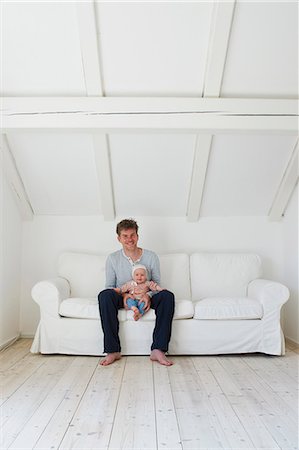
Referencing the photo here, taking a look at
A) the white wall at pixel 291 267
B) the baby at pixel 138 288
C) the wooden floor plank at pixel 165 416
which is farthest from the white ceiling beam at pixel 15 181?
the white wall at pixel 291 267

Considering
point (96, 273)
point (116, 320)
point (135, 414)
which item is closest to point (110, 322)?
point (116, 320)

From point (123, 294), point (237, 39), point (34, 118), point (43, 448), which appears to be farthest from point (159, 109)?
point (43, 448)

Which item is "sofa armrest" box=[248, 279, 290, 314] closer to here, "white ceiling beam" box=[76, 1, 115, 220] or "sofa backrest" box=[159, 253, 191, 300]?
"sofa backrest" box=[159, 253, 191, 300]

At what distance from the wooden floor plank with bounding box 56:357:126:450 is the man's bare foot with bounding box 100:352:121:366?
378mm

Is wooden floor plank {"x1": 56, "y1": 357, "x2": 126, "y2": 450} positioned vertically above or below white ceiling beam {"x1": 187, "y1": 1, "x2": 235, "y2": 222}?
below

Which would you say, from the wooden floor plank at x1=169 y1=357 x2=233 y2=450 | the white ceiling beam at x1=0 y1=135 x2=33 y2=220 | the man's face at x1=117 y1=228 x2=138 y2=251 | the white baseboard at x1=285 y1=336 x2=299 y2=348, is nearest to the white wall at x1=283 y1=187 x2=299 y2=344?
the white baseboard at x1=285 y1=336 x2=299 y2=348

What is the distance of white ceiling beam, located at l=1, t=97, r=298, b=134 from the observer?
2986 mm

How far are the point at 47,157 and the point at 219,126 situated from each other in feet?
4.91

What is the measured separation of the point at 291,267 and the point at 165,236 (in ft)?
4.06

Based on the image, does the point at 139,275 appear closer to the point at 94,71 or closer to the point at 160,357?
the point at 160,357

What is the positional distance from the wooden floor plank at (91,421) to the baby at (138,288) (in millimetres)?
716

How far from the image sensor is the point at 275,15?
8.58 feet

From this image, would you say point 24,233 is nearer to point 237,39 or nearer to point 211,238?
point 211,238

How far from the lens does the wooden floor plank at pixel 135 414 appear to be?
1.61m
